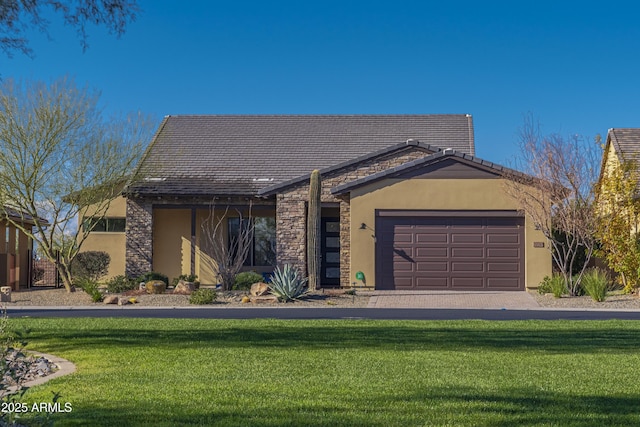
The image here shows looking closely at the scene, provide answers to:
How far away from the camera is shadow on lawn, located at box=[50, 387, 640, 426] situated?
703cm

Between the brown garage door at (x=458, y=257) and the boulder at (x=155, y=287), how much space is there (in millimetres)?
6897

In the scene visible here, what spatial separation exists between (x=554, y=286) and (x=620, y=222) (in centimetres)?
276

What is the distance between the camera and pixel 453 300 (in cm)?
2405

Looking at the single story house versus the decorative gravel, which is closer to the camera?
the decorative gravel

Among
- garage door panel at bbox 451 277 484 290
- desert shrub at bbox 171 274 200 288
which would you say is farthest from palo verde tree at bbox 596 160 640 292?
desert shrub at bbox 171 274 200 288

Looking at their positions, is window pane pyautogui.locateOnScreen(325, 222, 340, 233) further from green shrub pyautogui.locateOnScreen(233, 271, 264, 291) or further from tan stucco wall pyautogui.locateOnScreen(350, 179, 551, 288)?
green shrub pyautogui.locateOnScreen(233, 271, 264, 291)

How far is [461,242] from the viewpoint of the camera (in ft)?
87.7

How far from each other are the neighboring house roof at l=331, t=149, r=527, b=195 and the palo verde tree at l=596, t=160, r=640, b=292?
3.52 m

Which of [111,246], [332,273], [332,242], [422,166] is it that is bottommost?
[332,273]

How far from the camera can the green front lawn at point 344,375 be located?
7340mm

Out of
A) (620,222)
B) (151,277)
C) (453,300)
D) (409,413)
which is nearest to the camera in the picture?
(409,413)

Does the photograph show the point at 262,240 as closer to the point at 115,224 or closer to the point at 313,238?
the point at 313,238

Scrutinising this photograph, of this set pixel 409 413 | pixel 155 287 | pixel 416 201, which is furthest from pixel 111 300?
pixel 409 413

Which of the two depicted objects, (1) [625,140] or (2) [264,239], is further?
(1) [625,140]
